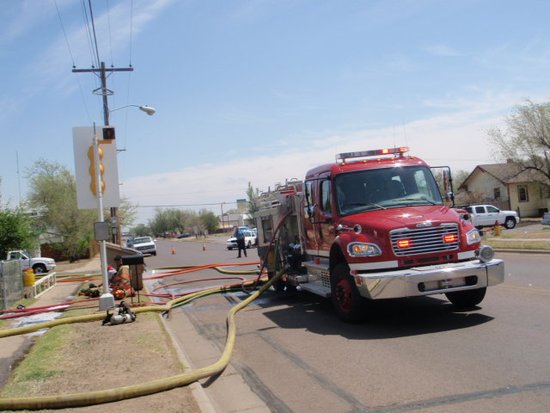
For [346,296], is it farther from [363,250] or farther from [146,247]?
[146,247]

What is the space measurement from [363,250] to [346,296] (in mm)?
881

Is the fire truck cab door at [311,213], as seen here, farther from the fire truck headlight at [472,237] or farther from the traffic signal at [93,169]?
the traffic signal at [93,169]

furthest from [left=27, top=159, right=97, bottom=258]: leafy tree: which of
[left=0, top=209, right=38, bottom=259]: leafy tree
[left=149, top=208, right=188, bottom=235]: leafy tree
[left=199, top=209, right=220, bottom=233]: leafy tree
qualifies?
[left=149, top=208, right=188, bottom=235]: leafy tree

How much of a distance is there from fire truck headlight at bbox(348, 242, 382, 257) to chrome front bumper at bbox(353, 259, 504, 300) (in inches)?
12.5

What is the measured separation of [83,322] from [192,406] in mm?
5845

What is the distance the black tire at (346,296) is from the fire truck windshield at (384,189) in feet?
3.57

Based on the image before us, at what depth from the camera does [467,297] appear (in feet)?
29.0

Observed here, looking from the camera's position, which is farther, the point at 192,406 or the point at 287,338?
the point at 287,338

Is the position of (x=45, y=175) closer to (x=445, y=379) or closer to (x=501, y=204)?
(x=501, y=204)


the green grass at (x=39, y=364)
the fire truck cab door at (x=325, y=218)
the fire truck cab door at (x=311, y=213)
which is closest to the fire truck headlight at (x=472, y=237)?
the fire truck cab door at (x=325, y=218)

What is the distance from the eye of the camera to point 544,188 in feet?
166

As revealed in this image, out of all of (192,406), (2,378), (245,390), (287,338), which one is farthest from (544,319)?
(2,378)

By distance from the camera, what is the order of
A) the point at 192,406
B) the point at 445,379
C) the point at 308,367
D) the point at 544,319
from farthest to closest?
the point at 544,319 → the point at 308,367 → the point at 445,379 → the point at 192,406

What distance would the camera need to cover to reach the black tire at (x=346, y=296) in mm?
8328
